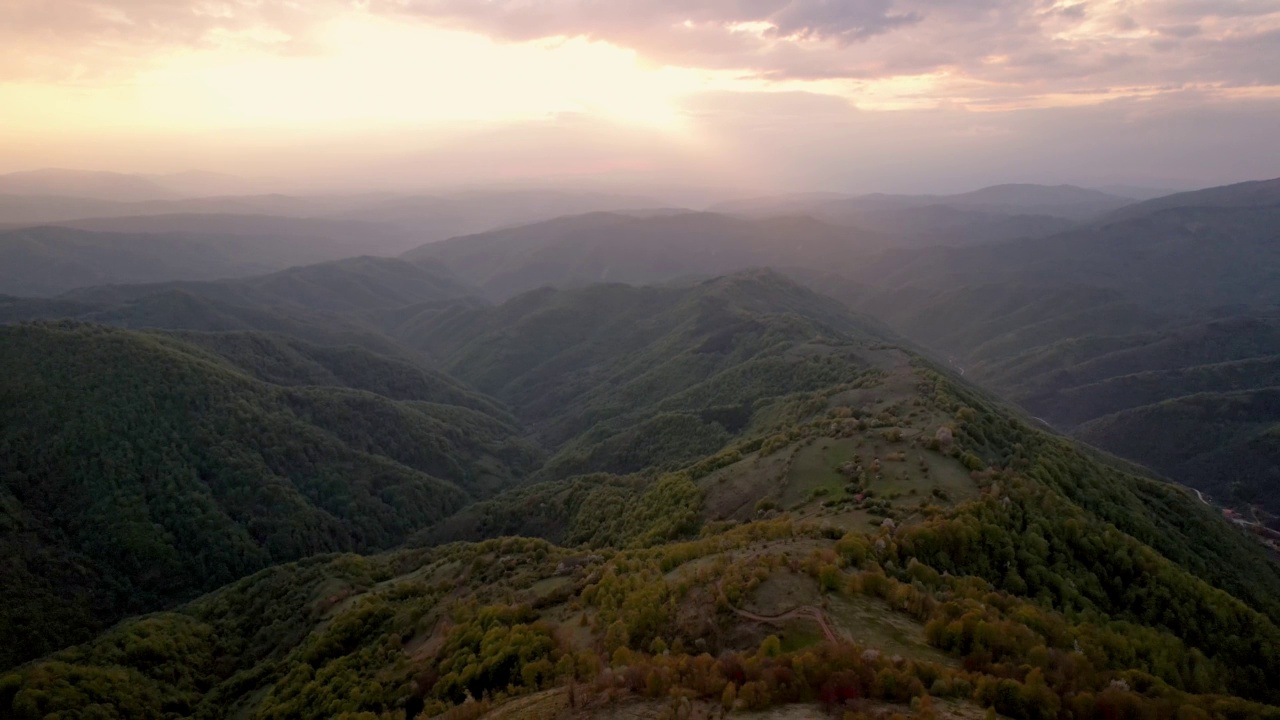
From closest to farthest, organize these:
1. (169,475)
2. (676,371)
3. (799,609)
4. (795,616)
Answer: (795,616) < (799,609) < (169,475) < (676,371)

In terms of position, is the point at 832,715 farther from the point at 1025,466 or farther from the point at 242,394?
the point at 242,394

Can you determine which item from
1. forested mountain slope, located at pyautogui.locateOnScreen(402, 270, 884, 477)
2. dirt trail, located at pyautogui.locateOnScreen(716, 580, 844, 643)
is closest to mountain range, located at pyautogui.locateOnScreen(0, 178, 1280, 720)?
dirt trail, located at pyautogui.locateOnScreen(716, 580, 844, 643)

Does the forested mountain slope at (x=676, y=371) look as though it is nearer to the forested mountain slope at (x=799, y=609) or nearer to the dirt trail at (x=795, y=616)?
the forested mountain slope at (x=799, y=609)

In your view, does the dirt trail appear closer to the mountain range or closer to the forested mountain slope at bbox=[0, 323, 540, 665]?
the mountain range

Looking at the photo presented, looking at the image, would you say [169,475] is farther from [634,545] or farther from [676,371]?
[676,371]

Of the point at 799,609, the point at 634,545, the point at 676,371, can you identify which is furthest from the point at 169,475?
the point at 676,371

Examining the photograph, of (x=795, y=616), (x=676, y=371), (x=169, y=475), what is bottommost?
(x=169, y=475)

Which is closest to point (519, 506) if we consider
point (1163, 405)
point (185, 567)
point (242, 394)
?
point (185, 567)

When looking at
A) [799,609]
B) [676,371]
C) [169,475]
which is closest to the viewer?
[799,609]

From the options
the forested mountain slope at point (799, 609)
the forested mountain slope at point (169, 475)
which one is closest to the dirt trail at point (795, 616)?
the forested mountain slope at point (799, 609)

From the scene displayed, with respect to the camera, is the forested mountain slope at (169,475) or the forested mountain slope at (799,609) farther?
the forested mountain slope at (169,475)
